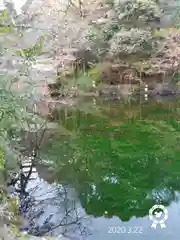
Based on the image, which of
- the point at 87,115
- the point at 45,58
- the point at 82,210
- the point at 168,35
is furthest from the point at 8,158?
the point at 168,35

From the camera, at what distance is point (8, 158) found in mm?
3555

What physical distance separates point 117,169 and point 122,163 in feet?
1.01

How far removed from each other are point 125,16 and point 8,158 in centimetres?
992

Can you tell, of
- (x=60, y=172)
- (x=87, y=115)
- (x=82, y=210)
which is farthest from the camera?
(x=87, y=115)

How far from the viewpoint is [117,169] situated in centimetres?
616

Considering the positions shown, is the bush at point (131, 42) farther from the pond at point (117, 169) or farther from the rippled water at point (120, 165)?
the pond at point (117, 169)

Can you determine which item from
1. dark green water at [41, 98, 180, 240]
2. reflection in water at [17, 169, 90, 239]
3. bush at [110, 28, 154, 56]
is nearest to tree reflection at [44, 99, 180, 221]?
dark green water at [41, 98, 180, 240]

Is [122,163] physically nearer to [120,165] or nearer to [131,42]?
[120,165]

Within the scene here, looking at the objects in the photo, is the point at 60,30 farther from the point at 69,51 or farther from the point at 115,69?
the point at 115,69

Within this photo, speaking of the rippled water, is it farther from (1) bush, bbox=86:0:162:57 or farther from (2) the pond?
(1) bush, bbox=86:0:162:57

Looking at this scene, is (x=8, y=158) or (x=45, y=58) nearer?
(x=8, y=158)

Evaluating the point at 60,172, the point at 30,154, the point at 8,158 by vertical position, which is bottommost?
the point at 60,172

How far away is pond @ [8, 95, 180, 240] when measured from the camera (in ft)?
14.6

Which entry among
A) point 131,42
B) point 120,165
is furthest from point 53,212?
point 131,42
